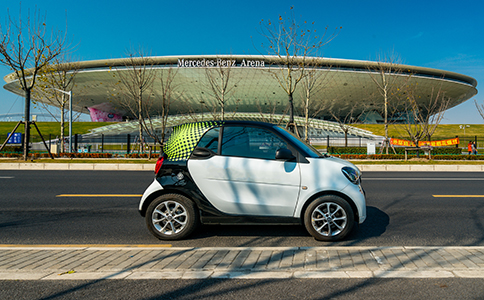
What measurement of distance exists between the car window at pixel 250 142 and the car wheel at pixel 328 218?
0.83 m

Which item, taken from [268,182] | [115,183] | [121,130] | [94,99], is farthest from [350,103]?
[268,182]

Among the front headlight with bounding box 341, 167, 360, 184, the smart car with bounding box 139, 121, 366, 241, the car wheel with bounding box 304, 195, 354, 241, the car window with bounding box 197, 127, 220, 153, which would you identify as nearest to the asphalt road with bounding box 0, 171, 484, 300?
the car wheel with bounding box 304, 195, 354, 241

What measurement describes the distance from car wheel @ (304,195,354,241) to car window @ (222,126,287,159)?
0.83 metres

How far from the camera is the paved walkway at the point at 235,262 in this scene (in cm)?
286

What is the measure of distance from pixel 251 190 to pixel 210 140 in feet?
2.77

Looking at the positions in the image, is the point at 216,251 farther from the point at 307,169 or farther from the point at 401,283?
the point at 401,283

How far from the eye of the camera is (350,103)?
53.0 metres

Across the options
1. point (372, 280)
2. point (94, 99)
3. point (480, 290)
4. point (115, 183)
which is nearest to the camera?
point (480, 290)

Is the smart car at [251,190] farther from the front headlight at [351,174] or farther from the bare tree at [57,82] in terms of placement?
the bare tree at [57,82]

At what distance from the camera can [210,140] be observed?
4.17 meters

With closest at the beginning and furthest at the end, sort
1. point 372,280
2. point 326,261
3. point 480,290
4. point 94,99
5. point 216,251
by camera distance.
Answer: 1. point 480,290
2. point 372,280
3. point 326,261
4. point 216,251
5. point 94,99

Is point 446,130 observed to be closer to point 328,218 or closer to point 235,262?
point 328,218

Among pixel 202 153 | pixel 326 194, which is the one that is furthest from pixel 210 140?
pixel 326 194

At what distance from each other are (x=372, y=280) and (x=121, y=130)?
159ft
